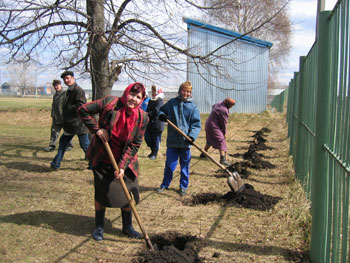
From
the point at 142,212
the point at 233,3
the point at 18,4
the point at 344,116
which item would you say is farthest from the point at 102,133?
the point at 233,3

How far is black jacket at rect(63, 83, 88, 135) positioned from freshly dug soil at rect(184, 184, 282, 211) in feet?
8.66

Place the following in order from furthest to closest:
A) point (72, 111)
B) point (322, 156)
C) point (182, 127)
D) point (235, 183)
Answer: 1. point (72, 111)
2. point (182, 127)
3. point (235, 183)
4. point (322, 156)

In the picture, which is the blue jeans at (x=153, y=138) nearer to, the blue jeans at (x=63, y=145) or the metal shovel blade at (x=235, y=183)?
the blue jeans at (x=63, y=145)

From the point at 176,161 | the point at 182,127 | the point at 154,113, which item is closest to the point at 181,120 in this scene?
the point at 182,127

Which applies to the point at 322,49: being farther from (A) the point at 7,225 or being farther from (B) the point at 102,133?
(A) the point at 7,225

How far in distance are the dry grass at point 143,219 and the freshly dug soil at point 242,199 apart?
0.12m

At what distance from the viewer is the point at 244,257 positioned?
3148 mm

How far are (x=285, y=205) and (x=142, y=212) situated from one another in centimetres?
197

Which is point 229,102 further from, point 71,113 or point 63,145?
point 63,145

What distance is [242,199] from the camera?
184 inches

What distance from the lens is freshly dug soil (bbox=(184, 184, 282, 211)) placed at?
4562 millimetres

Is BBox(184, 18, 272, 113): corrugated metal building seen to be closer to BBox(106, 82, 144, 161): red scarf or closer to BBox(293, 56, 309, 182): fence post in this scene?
BBox(293, 56, 309, 182): fence post

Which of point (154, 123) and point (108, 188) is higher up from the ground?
point (154, 123)

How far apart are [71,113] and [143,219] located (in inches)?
115
